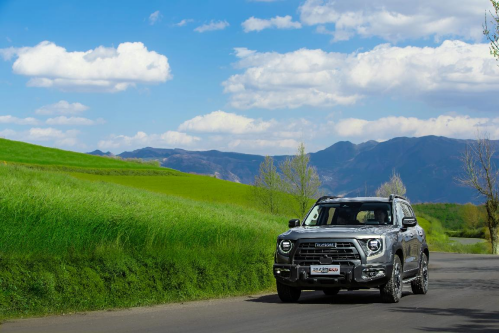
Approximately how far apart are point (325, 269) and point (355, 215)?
222 centimetres

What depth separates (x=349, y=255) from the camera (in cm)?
1451

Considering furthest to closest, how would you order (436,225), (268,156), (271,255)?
(436,225) < (268,156) < (271,255)

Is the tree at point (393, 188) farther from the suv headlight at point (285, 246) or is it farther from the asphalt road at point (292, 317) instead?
the suv headlight at point (285, 246)

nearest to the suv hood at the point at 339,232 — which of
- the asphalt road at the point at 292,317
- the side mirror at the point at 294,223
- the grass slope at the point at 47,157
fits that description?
the side mirror at the point at 294,223

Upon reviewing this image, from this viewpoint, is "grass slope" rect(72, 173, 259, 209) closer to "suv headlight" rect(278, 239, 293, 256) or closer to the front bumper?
"suv headlight" rect(278, 239, 293, 256)

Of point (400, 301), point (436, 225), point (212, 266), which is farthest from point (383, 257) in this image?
point (436, 225)

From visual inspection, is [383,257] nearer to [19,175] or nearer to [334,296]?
[334,296]

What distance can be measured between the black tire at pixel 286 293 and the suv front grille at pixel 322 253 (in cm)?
89

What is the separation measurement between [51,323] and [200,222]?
922 centimetres

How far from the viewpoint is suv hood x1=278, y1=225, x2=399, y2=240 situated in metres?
14.6

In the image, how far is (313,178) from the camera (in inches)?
3012

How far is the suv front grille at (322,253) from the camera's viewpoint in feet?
47.6

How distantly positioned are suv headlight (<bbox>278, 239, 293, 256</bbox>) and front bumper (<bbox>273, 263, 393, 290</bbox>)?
311mm

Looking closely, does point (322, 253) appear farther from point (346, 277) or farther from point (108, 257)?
point (108, 257)
